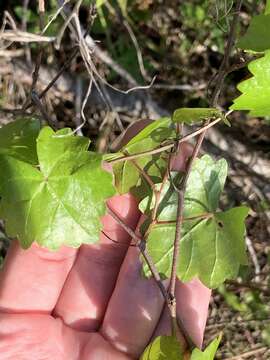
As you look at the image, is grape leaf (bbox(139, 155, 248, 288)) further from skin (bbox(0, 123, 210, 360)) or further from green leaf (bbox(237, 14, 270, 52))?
green leaf (bbox(237, 14, 270, 52))

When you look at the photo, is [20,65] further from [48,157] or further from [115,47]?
[48,157]

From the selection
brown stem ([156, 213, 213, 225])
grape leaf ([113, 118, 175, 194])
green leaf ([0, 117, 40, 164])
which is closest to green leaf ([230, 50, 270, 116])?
grape leaf ([113, 118, 175, 194])

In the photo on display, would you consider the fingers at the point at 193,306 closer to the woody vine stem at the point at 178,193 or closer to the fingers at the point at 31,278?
the woody vine stem at the point at 178,193

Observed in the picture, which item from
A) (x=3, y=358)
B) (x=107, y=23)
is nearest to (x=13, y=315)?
(x=3, y=358)

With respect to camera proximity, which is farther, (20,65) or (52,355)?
(20,65)

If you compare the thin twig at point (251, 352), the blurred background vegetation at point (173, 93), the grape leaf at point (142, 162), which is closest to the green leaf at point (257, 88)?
the grape leaf at point (142, 162)

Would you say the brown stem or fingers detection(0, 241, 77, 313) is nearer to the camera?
the brown stem
